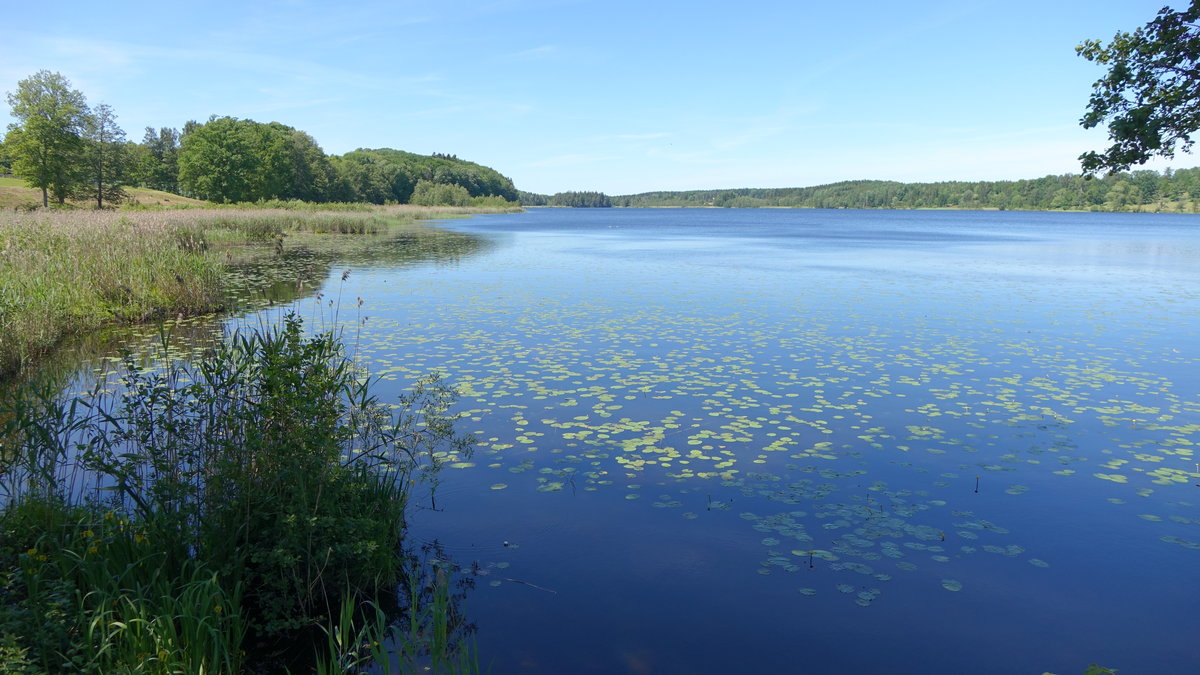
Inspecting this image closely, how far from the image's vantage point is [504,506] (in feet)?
19.0

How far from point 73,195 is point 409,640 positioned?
56358mm

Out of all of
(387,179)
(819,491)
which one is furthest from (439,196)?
(819,491)

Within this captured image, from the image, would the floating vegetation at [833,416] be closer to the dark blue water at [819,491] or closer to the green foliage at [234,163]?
the dark blue water at [819,491]

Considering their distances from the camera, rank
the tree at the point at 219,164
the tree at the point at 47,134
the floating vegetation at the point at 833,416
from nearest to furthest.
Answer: the floating vegetation at the point at 833,416, the tree at the point at 47,134, the tree at the point at 219,164

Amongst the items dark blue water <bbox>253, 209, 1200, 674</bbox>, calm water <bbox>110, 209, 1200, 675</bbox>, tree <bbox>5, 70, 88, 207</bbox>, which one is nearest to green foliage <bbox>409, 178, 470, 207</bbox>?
tree <bbox>5, 70, 88, 207</bbox>

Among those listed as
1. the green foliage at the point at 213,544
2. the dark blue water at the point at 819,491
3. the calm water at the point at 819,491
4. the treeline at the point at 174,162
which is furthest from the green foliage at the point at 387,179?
the green foliage at the point at 213,544

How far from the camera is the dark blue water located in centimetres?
417

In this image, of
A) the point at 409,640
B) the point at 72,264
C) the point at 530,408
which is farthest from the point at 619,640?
the point at 72,264

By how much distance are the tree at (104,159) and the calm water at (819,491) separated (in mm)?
50755

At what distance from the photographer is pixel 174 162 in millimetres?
83375

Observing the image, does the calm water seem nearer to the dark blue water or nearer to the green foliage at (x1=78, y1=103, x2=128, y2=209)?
the dark blue water

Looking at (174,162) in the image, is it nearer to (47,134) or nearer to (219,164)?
(219,164)

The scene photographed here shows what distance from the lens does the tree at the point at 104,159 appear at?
167 ft

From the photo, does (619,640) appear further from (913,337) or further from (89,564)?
(913,337)
